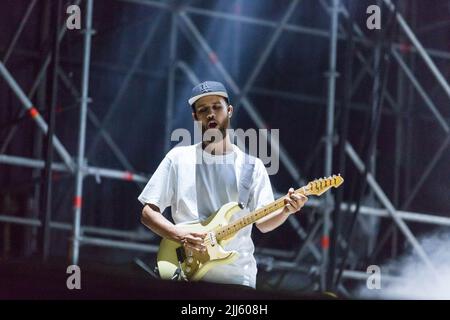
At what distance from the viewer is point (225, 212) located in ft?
14.5

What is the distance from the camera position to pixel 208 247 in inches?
173

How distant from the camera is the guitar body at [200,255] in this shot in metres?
4.39

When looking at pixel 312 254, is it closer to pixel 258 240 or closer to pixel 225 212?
pixel 258 240

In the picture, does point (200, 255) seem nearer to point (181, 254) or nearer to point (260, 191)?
point (181, 254)

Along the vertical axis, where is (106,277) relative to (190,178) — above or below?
below

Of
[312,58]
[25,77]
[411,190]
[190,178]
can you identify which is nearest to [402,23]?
[312,58]

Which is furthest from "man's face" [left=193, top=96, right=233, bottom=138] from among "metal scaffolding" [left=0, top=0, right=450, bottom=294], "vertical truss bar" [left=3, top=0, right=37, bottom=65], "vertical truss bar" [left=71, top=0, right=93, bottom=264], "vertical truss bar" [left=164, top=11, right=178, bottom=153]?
"vertical truss bar" [left=164, top=11, right=178, bottom=153]

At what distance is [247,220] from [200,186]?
0.25 meters

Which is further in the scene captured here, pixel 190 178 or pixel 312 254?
pixel 312 254

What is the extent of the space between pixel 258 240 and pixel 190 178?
4105 mm

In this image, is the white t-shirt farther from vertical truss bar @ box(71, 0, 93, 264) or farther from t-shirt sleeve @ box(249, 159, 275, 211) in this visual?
vertical truss bar @ box(71, 0, 93, 264)

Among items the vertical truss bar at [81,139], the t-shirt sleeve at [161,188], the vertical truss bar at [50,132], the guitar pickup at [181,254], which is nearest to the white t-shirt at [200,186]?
the t-shirt sleeve at [161,188]

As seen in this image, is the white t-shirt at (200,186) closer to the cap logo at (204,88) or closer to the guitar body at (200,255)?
the guitar body at (200,255)

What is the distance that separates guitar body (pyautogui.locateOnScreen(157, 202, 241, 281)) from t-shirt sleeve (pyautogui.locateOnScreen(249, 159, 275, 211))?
12 cm
